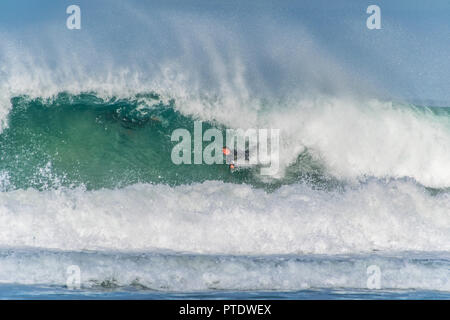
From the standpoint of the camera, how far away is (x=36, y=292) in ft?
19.0

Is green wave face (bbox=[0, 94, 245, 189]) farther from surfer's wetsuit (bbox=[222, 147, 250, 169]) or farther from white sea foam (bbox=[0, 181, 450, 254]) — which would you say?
white sea foam (bbox=[0, 181, 450, 254])

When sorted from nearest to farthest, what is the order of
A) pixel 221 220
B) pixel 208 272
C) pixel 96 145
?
1. pixel 208 272
2. pixel 221 220
3. pixel 96 145

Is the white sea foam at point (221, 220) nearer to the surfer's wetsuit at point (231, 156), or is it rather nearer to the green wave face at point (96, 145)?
the green wave face at point (96, 145)

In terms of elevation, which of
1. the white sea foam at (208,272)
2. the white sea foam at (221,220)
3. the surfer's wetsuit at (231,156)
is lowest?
the white sea foam at (208,272)

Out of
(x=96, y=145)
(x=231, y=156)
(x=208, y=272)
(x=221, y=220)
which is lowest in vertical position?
(x=208, y=272)

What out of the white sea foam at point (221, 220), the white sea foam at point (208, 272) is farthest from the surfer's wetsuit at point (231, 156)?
the white sea foam at point (208, 272)

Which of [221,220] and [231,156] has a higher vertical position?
[231,156]

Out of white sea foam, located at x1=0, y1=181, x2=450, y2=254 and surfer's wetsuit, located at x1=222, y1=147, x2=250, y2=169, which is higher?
surfer's wetsuit, located at x1=222, y1=147, x2=250, y2=169

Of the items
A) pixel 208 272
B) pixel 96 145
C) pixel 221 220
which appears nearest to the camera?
pixel 208 272

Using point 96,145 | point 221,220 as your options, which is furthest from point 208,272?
point 96,145

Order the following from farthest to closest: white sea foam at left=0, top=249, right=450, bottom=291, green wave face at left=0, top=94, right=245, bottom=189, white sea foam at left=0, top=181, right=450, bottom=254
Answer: green wave face at left=0, top=94, right=245, bottom=189 < white sea foam at left=0, top=181, right=450, bottom=254 < white sea foam at left=0, top=249, right=450, bottom=291

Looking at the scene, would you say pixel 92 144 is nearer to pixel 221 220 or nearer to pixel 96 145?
pixel 96 145

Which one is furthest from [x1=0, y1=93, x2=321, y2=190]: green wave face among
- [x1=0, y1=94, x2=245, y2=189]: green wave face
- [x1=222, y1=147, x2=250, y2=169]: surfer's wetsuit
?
→ [x1=222, y1=147, x2=250, y2=169]: surfer's wetsuit
